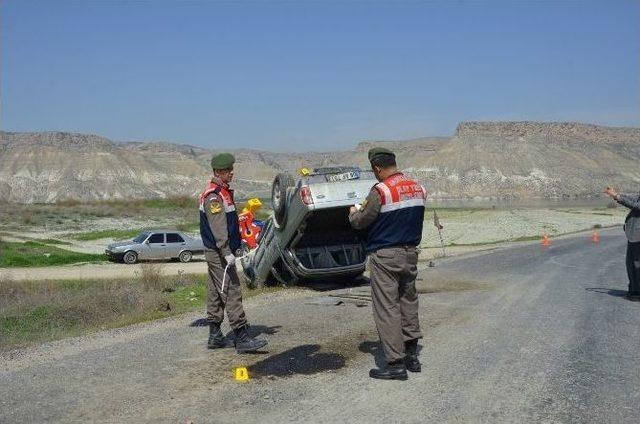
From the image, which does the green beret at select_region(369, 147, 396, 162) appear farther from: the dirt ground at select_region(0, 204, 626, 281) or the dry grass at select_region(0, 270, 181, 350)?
the dirt ground at select_region(0, 204, 626, 281)

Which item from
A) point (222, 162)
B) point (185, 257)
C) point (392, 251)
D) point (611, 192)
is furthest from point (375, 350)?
point (185, 257)

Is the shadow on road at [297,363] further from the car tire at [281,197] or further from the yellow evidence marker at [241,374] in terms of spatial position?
the car tire at [281,197]

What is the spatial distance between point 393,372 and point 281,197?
7.34 m

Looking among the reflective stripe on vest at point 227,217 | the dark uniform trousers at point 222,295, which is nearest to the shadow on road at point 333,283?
the dark uniform trousers at point 222,295

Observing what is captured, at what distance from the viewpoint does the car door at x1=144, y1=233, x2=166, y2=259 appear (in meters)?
29.9

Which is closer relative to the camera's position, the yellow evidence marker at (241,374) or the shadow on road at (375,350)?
the yellow evidence marker at (241,374)

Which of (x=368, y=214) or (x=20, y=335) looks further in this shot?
(x=20, y=335)

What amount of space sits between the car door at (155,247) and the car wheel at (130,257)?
0.53 meters

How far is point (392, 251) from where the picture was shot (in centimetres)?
606

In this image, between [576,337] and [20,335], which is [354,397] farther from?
[20,335]

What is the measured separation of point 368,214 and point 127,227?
2125 inches

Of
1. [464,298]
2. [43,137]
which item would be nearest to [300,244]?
[464,298]

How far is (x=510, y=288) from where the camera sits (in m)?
12.2

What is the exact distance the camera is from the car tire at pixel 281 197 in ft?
42.2
